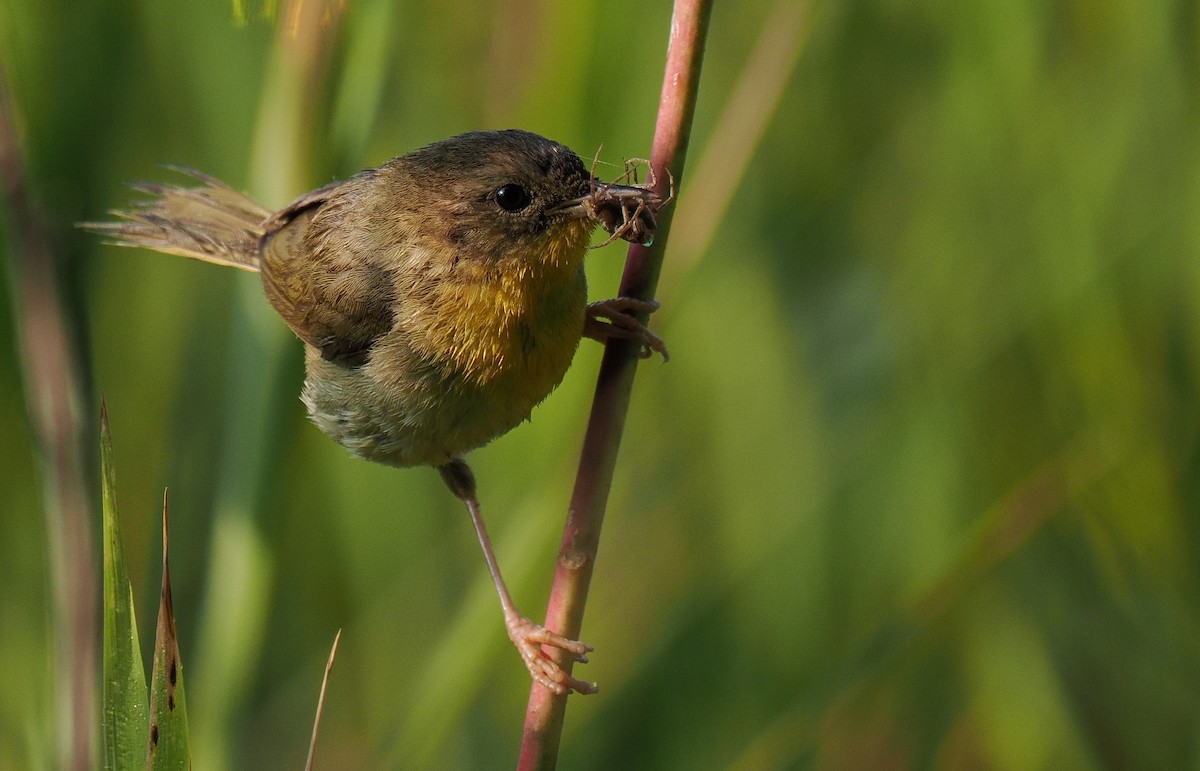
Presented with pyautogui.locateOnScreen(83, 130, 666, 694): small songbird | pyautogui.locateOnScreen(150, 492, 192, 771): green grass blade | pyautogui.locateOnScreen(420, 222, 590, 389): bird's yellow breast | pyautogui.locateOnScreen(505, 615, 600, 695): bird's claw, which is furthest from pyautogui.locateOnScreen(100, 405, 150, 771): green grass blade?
pyautogui.locateOnScreen(420, 222, 590, 389): bird's yellow breast

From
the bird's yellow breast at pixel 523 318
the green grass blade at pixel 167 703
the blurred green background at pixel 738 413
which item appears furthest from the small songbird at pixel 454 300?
the green grass blade at pixel 167 703

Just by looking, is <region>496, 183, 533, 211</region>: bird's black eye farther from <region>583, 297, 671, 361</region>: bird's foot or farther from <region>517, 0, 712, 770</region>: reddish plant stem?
<region>517, 0, 712, 770</region>: reddish plant stem

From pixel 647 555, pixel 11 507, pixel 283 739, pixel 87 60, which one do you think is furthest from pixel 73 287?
pixel 647 555

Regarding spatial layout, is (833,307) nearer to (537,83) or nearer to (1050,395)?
(1050,395)

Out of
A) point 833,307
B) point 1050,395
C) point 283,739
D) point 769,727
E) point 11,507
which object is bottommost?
point 283,739

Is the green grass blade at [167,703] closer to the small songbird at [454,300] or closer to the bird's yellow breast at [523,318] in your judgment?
the small songbird at [454,300]

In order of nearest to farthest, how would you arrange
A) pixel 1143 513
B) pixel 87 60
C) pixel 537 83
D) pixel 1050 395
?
pixel 87 60 < pixel 537 83 < pixel 1143 513 < pixel 1050 395
